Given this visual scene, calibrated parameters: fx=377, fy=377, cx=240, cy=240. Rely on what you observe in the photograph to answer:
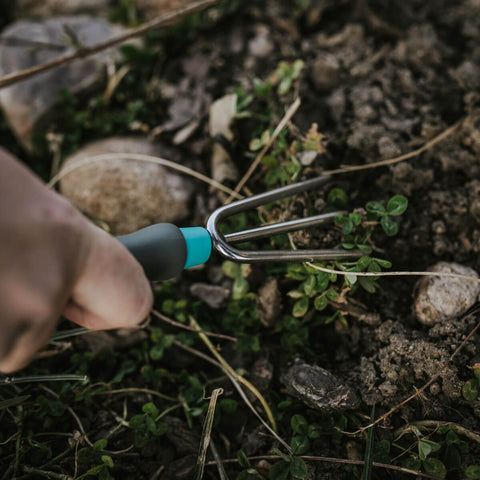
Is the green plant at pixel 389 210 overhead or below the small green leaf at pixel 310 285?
overhead

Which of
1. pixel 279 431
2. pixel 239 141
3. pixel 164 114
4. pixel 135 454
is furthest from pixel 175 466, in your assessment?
pixel 164 114

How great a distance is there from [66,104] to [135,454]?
4.95 ft

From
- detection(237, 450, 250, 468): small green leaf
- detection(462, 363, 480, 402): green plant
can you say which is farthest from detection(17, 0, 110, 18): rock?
detection(462, 363, 480, 402): green plant

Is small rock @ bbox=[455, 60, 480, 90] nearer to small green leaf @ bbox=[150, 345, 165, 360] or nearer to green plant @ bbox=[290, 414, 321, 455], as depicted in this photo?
green plant @ bbox=[290, 414, 321, 455]

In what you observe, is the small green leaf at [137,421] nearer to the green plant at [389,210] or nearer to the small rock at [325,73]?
the green plant at [389,210]

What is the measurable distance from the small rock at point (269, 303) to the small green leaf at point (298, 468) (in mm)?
409

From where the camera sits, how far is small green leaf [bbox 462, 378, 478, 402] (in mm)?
1001

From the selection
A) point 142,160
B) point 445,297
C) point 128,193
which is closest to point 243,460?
point 445,297

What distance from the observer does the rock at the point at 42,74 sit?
1.73m

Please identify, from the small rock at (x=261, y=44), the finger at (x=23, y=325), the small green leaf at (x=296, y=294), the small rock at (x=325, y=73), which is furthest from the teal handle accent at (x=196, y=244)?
the small rock at (x=261, y=44)

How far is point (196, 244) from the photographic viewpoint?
906mm

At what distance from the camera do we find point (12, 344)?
2.10 ft

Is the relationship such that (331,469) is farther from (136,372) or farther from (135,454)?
(136,372)

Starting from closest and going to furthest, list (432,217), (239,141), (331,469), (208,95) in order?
(331,469) < (432,217) < (239,141) < (208,95)
